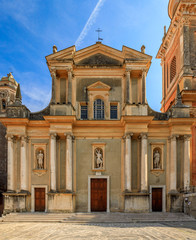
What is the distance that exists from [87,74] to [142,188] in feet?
32.4

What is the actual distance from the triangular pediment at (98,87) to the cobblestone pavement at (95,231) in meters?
10.5

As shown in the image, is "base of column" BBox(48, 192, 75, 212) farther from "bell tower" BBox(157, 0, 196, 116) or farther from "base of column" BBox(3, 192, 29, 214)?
"bell tower" BBox(157, 0, 196, 116)

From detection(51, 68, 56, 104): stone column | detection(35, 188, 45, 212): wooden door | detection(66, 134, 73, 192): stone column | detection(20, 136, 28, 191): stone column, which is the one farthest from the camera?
detection(51, 68, 56, 104): stone column

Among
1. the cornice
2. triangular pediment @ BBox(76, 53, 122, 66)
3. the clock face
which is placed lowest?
the clock face

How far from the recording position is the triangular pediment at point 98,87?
71.1 feet

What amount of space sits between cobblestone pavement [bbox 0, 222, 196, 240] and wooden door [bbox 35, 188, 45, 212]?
15.1 ft

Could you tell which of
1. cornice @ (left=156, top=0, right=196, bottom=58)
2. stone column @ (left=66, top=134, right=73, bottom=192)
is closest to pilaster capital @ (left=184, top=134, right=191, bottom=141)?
stone column @ (left=66, top=134, right=73, bottom=192)

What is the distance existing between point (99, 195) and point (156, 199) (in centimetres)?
434

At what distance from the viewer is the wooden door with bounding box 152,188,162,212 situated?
66.7ft

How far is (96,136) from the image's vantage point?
832 inches

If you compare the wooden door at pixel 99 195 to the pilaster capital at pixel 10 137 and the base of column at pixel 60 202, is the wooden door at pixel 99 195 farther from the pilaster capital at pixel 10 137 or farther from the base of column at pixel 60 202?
the pilaster capital at pixel 10 137

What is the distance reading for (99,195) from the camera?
Answer: 20.7 meters

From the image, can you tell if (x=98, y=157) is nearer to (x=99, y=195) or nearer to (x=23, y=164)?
(x=99, y=195)

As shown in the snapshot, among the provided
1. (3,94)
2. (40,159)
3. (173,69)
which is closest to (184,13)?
(173,69)
